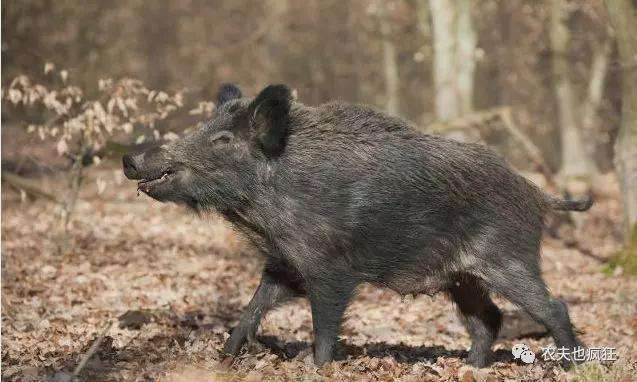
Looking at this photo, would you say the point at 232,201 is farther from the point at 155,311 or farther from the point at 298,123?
the point at 155,311

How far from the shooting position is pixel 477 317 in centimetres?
645

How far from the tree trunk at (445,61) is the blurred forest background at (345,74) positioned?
3cm

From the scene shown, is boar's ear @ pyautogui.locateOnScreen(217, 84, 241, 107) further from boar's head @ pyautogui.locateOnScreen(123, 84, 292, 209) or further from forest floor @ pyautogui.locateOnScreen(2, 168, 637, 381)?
forest floor @ pyautogui.locateOnScreen(2, 168, 637, 381)

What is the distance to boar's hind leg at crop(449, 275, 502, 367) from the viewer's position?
249 inches

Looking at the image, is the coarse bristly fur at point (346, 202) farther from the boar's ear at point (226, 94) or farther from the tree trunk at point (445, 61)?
the tree trunk at point (445, 61)

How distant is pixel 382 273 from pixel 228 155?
1380mm

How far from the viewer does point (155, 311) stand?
7.28m

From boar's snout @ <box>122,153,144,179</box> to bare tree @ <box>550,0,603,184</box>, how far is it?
14.5 metres

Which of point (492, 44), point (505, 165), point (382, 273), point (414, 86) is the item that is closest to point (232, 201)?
point (382, 273)

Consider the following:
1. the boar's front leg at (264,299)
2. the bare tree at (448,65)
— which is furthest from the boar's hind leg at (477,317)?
the bare tree at (448,65)

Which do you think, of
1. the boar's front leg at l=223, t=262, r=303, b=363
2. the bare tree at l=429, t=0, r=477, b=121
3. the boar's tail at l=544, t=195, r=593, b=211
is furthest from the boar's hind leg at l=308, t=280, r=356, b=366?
the bare tree at l=429, t=0, r=477, b=121

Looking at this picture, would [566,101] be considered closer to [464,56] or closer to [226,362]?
[464,56]

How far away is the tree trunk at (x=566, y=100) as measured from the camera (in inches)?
726

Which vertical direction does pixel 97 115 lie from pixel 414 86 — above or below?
above
